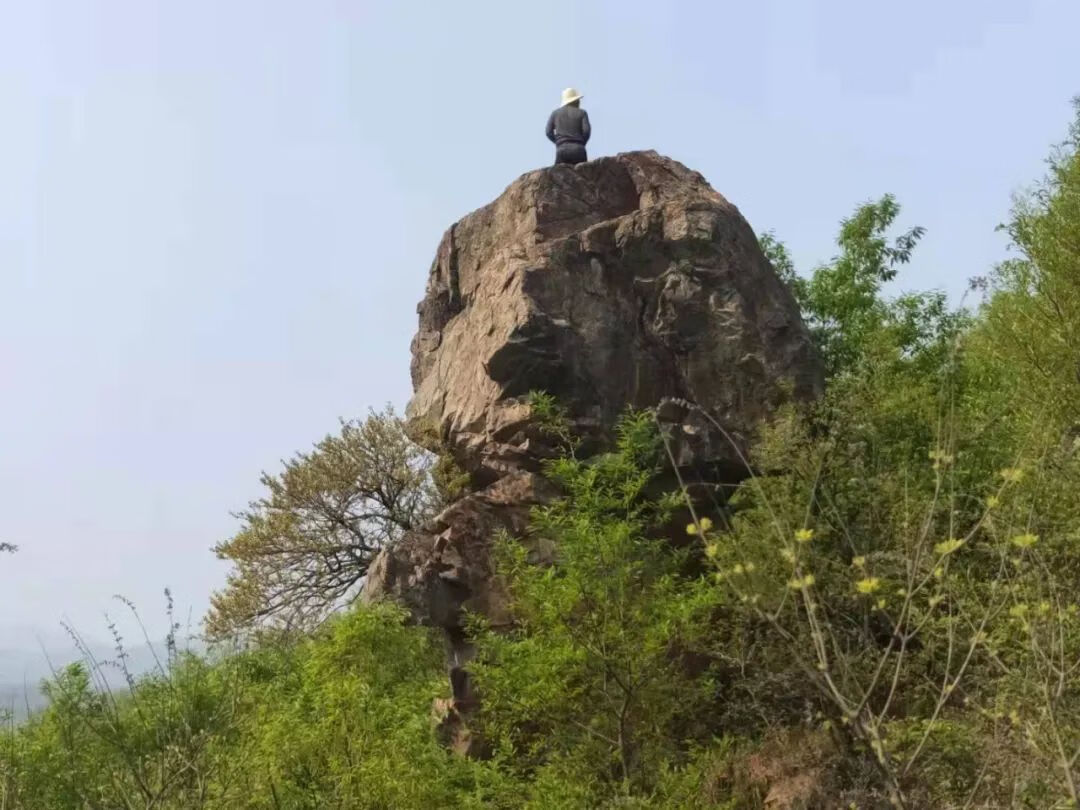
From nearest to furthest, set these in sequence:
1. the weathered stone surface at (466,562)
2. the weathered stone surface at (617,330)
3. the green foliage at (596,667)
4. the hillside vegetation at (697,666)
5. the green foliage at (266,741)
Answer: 1. the green foliage at (266,741)
2. the hillside vegetation at (697,666)
3. the green foliage at (596,667)
4. the weathered stone surface at (466,562)
5. the weathered stone surface at (617,330)

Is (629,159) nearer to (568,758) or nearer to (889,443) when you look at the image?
(889,443)

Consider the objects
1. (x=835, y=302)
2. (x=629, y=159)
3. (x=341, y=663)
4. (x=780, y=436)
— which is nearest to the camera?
(x=780, y=436)

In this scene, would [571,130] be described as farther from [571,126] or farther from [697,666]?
[697,666]

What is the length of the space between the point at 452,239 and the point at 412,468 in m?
4.06

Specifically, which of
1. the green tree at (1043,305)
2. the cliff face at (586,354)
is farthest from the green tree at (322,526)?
the green tree at (1043,305)

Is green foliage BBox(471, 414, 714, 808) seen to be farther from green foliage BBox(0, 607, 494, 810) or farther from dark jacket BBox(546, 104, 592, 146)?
dark jacket BBox(546, 104, 592, 146)

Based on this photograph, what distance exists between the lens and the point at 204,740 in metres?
6.87

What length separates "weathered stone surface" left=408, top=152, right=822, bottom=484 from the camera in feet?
40.7

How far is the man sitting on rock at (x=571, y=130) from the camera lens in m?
15.1

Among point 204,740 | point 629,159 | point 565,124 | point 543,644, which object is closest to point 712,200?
point 629,159

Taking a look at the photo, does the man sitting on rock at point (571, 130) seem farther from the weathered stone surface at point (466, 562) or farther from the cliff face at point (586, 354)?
the weathered stone surface at point (466, 562)

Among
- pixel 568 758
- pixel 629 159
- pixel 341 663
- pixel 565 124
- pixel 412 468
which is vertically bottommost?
pixel 568 758

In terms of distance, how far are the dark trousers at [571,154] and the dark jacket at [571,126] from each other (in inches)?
2.9

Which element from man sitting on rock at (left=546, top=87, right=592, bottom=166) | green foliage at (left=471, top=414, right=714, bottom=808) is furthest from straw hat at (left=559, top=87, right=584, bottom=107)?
green foliage at (left=471, top=414, right=714, bottom=808)
